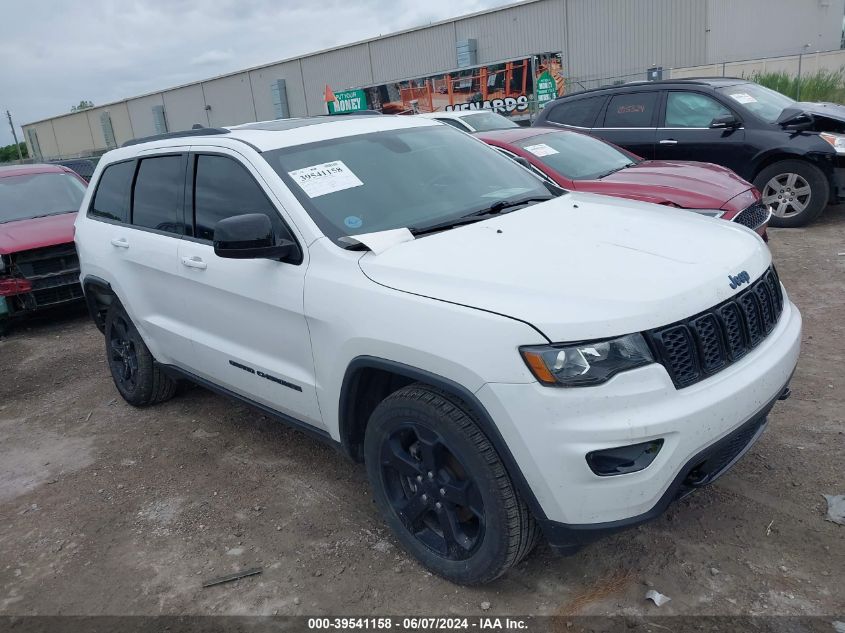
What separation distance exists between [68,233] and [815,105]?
9.11m

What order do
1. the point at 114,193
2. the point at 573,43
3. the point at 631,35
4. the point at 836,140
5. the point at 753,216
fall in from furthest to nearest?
the point at 573,43 < the point at 631,35 < the point at 836,140 < the point at 753,216 < the point at 114,193

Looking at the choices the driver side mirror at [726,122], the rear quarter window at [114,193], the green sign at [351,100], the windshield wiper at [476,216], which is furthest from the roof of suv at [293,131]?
the green sign at [351,100]

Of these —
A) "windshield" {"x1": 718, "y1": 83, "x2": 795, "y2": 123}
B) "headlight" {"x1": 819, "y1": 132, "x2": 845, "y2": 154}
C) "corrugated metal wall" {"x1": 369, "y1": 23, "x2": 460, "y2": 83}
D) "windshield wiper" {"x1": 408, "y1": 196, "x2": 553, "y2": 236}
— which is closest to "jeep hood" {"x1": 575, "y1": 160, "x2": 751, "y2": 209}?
"headlight" {"x1": 819, "y1": 132, "x2": 845, "y2": 154}

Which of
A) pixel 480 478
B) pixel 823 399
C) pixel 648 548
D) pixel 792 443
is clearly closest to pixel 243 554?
pixel 480 478

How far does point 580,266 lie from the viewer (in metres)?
2.63

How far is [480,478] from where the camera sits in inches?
97.5

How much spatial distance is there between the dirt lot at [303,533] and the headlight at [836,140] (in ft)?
12.0

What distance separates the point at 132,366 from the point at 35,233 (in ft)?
11.8

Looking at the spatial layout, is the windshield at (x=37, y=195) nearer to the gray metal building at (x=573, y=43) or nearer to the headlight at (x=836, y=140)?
the headlight at (x=836, y=140)

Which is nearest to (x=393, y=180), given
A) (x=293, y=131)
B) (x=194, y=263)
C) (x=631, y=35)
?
(x=293, y=131)

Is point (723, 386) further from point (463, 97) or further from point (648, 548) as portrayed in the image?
point (463, 97)

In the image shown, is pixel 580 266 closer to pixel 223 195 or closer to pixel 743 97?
pixel 223 195

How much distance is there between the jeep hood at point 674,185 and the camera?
19.2 feet

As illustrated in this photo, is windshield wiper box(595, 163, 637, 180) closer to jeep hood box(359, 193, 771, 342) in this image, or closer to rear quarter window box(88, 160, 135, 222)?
jeep hood box(359, 193, 771, 342)
